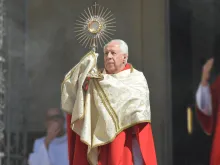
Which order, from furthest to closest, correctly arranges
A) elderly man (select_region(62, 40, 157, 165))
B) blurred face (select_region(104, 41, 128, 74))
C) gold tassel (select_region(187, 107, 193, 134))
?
gold tassel (select_region(187, 107, 193, 134))
blurred face (select_region(104, 41, 128, 74))
elderly man (select_region(62, 40, 157, 165))

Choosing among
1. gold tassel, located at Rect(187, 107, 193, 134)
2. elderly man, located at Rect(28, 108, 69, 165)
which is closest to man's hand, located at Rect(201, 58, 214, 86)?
gold tassel, located at Rect(187, 107, 193, 134)

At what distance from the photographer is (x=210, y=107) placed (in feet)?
24.2

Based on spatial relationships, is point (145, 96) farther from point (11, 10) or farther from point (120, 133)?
point (11, 10)

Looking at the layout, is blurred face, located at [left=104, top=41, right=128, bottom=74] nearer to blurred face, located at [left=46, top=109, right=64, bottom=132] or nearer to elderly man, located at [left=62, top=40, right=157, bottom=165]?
elderly man, located at [left=62, top=40, right=157, bottom=165]

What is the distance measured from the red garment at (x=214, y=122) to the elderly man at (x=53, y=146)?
131 centimetres

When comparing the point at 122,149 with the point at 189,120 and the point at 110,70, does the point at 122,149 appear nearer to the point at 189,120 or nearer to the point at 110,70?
the point at 110,70

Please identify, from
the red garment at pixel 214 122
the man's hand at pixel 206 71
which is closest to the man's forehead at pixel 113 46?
the red garment at pixel 214 122

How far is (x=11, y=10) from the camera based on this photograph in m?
8.12

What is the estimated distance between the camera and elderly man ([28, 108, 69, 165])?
7895 mm

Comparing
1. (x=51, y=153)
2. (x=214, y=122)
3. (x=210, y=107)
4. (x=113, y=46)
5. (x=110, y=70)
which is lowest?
(x=51, y=153)

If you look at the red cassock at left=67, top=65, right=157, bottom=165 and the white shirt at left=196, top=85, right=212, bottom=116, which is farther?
the white shirt at left=196, top=85, right=212, bottom=116

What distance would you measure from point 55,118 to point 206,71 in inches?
57.4

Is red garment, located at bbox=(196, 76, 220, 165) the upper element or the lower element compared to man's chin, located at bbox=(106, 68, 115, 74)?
lower

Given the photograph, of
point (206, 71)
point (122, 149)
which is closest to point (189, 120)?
point (206, 71)
